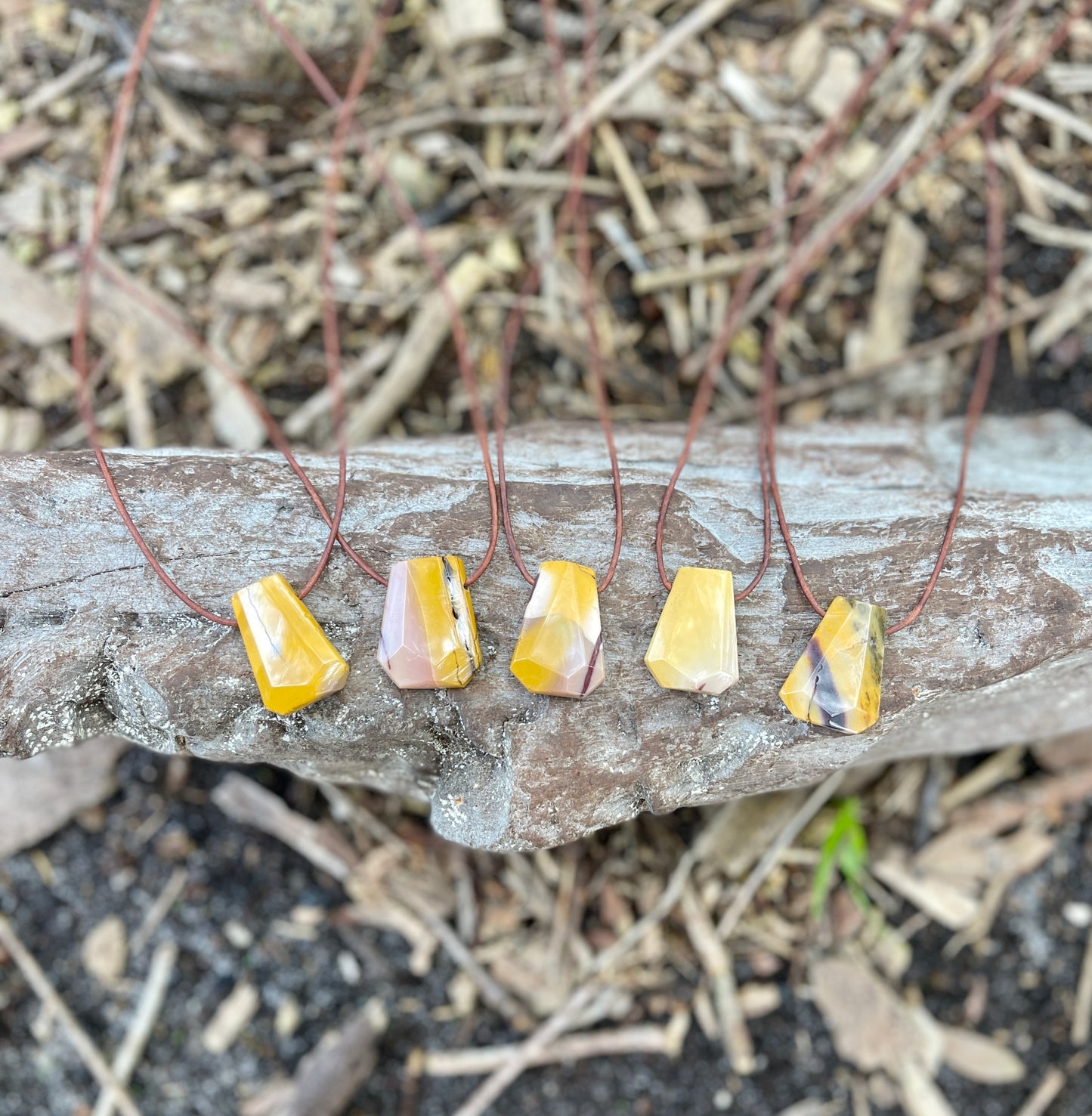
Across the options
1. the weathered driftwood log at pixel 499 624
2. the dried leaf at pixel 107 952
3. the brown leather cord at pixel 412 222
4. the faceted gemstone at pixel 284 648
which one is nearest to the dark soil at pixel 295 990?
the dried leaf at pixel 107 952

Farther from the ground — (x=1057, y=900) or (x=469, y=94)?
(x=469, y=94)

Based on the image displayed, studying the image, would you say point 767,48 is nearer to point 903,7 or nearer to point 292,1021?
point 903,7

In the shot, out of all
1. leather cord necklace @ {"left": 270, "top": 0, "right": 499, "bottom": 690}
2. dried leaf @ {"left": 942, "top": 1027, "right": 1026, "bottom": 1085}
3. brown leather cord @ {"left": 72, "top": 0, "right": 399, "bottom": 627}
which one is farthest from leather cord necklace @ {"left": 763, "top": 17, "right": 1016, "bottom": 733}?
brown leather cord @ {"left": 72, "top": 0, "right": 399, "bottom": 627}

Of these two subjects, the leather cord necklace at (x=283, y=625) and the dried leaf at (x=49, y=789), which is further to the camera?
the dried leaf at (x=49, y=789)

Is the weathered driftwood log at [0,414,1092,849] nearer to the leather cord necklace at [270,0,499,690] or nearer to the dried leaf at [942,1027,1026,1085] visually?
the leather cord necklace at [270,0,499,690]

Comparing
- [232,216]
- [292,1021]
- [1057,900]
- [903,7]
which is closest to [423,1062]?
[292,1021]

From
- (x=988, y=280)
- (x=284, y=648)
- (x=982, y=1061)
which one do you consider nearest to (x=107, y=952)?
(x=284, y=648)

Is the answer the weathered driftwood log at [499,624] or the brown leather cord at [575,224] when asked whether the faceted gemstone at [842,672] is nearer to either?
the weathered driftwood log at [499,624]
